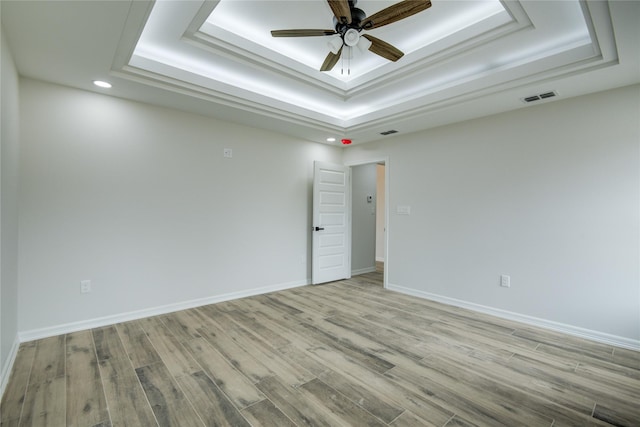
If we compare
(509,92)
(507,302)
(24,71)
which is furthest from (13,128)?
(507,302)

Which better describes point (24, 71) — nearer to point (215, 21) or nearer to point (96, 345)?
point (215, 21)

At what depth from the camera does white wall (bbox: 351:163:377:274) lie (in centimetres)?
579

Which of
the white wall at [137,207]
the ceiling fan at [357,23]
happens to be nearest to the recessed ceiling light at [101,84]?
the white wall at [137,207]

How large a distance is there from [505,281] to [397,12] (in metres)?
3.17

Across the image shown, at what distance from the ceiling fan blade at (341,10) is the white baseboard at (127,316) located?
3.50 metres

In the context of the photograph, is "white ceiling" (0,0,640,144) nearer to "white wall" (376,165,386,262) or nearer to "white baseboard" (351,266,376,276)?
"white baseboard" (351,266,376,276)

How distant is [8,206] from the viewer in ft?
7.59

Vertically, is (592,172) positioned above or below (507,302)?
above

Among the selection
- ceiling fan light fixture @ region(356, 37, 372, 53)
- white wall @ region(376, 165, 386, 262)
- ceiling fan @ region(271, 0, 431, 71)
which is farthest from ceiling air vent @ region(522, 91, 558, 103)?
white wall @ region(376, 165, 386, 262)

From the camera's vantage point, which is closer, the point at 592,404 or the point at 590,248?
the point at 592,404

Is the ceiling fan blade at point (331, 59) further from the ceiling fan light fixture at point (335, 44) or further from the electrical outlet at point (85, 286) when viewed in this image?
the electrical outlet at point (85, 286)

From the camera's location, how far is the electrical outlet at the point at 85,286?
3.07 m

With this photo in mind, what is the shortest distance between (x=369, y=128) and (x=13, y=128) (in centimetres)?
383

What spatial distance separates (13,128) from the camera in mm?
2473
